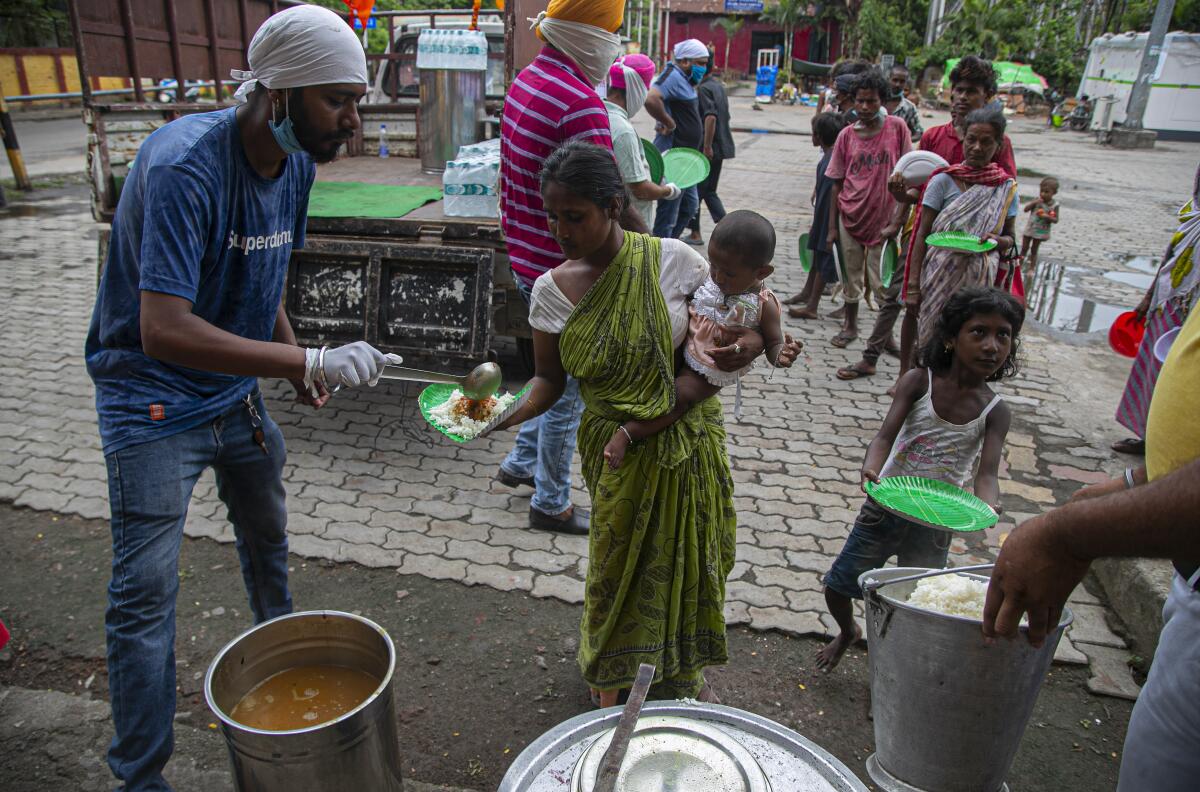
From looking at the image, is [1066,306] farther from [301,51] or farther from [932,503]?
[301,51]

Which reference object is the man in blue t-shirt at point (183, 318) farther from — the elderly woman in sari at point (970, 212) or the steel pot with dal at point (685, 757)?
the elderly woman in sari at point (970, 212)

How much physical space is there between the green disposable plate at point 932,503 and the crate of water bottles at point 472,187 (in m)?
2.85

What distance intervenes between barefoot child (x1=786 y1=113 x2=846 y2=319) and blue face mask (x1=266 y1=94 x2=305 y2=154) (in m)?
4.80

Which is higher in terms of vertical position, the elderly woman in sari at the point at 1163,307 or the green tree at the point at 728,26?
the green tree at the point at 728,26

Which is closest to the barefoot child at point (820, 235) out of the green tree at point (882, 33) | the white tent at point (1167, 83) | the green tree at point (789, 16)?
the white tent at point (1167, 83)

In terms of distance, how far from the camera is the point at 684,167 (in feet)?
17.6

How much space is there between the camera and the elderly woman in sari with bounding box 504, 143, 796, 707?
2158mm

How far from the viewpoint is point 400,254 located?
418 cm

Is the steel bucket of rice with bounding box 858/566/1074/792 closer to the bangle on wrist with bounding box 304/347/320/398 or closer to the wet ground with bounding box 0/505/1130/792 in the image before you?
the wet ground with bounding box 0/505/1130/792

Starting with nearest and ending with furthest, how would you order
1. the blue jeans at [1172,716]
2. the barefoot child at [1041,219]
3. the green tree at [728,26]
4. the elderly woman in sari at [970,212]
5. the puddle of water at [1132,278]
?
1. the blue jeans at [1172,716]
2. the elderly woman in sari at [970,212]
3. the barefoot child at [1041,219]
4. the puddle of water at [1132,278]
5. the green tree at [728,26]

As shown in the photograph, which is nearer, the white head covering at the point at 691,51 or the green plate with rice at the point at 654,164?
the green plate with rice at the point at 654,164

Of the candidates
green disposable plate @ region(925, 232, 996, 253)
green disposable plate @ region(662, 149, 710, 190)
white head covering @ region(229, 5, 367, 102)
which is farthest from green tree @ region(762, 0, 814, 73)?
white head covering @ region(229, 5, 367, 102)

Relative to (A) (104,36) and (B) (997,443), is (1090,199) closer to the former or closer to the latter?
(B) (997,443)

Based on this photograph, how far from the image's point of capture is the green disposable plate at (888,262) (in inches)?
206
